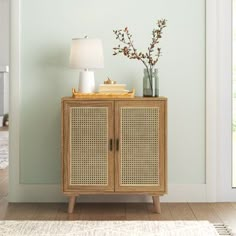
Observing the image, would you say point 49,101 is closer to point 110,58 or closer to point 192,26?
point 110,58

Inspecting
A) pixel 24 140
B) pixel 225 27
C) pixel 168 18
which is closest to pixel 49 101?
pixel 24 140

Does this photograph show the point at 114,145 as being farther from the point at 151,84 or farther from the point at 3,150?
the point at 3,150

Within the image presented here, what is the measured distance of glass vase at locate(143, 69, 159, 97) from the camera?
435 centimetres

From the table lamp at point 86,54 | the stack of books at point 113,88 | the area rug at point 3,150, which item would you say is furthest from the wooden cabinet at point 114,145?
the area rug at point 3,150

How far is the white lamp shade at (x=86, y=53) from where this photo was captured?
4.27 metres

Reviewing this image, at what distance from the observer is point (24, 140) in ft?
15.2

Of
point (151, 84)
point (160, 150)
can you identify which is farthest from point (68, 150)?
point (151, 84)

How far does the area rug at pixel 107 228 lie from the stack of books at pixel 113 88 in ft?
3.03

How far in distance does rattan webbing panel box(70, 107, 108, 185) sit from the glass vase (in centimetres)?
35

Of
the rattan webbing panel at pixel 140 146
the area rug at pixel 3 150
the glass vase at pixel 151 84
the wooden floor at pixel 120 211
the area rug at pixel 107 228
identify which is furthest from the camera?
the area rug at pixel 3 150

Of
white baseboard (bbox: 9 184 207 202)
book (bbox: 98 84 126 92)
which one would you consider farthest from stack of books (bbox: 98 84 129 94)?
white baseboard (bbox: 9 184 207 202)

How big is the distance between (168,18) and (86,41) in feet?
2.29

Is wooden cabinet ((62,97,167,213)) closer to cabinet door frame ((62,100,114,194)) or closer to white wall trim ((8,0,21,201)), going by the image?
cabinet door frame ((62,100,114,194))

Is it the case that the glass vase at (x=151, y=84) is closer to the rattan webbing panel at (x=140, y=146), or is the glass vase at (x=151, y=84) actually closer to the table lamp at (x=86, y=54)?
the rattan webbing panel at (x=140, y=146)
